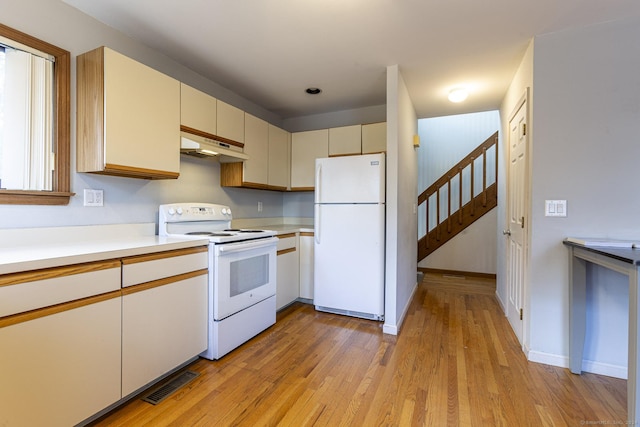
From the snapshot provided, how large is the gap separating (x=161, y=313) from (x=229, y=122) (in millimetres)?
1801

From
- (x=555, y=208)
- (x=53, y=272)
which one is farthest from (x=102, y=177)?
(x=555, y=208)

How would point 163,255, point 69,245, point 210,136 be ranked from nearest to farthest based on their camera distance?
point 69,245, point 163,255, point 210,136

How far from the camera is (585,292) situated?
6.41ft

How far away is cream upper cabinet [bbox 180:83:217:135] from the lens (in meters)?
2.34

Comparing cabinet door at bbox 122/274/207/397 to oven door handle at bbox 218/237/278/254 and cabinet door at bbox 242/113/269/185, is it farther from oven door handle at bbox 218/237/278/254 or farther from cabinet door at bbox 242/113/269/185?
cabinet door at bbox 242/113/269/185

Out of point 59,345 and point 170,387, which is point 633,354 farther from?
point 59,345

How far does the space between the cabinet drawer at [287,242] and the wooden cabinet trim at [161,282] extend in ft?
3.18

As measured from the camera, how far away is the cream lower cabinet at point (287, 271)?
3006 mm

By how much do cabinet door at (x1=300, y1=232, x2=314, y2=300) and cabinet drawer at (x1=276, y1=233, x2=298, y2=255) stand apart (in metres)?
0.12

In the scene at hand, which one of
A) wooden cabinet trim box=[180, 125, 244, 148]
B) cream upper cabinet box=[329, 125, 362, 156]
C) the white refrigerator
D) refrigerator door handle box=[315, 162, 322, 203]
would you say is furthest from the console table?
wooden cabinet trim box=[180, 125, 244, 148]

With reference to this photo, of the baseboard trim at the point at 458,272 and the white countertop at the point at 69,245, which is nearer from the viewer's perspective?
the white countertop at the point at 69,245

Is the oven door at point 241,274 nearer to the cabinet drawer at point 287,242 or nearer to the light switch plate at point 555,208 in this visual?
the cabinet drawer at point 287,242

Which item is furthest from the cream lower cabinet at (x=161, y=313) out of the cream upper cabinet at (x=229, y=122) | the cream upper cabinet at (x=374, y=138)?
the cream upper cabinet at (x=374, y=138)

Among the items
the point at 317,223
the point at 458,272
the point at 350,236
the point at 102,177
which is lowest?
the point at 458,272
